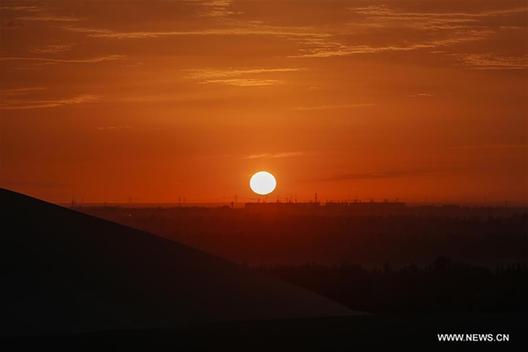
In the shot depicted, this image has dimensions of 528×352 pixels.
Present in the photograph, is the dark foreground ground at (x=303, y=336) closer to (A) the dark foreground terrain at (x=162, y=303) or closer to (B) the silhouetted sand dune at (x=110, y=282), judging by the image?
(A) the dark foreground terrain at (x=162, y=303)

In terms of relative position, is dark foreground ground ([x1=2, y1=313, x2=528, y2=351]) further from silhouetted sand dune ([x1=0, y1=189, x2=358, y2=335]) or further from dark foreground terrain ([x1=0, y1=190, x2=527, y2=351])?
silhouetted sand dune ([x1=0, y1=189, x2=358, y2=335])

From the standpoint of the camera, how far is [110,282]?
76.6ft

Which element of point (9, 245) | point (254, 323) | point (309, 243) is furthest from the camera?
point (309, 243)

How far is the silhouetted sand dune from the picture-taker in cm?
2122

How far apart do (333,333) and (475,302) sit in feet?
32.2

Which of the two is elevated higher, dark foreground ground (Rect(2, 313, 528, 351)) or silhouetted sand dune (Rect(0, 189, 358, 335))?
silhouetted sand dune (Rect(0, 189, 358, 335))

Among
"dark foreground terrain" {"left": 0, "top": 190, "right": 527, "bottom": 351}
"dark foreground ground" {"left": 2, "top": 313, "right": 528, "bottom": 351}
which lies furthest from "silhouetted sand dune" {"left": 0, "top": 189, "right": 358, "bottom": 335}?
"dark foreground ground" {"left": 2, "top": 313, "right": 528, "bottom": 351}

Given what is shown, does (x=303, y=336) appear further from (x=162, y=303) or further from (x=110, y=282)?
(x=110, y=282)

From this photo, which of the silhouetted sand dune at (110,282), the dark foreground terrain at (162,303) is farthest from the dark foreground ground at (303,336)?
the silhouetted sand dune at (110,282)

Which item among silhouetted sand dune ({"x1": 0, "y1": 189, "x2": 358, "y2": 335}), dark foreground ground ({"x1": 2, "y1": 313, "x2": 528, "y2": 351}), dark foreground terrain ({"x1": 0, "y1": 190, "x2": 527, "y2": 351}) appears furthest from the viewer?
silhouetted sand dune ({"x1": 0, "y1": 189, "x2": 358, "y2": 335})

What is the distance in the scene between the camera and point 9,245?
933 inches

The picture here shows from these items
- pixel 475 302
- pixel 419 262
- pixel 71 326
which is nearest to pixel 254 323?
pixel 71 326

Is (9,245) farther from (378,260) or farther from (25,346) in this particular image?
(378,260)

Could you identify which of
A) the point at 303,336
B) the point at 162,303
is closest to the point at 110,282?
the point at 162,303
